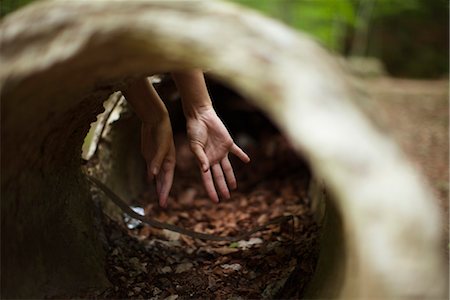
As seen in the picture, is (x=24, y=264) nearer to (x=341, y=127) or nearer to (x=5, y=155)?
(x=5, y=155)

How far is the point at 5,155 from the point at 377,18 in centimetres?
1040

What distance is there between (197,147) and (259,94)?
3.61 ft

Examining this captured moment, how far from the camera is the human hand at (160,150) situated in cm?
195

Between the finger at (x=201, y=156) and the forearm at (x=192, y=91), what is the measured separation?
0.51ft

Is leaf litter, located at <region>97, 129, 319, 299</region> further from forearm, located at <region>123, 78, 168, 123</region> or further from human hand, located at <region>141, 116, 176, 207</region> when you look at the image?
forearm, located at <region>123, 78, 168, 123</region>

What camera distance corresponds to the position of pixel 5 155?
125cm

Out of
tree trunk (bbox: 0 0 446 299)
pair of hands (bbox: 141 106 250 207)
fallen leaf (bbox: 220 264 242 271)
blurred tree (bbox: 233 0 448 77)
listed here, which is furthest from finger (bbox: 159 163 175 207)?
blurred tree (bbox: 233 0 448 77)

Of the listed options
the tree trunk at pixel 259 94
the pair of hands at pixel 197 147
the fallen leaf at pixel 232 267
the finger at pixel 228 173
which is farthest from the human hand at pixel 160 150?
the tree trunk at pixel 259 94

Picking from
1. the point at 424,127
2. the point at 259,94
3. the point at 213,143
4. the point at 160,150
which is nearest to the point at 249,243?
the point at 213,143

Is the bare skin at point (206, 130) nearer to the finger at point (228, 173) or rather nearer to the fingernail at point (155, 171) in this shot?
the finger at point (228, 173)

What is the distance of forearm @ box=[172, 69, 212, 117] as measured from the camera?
→ 204 centimetres

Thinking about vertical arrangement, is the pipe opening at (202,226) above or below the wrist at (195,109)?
below

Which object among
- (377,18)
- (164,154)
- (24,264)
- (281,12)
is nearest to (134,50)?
(24,264)

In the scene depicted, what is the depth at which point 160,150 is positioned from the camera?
194 centimetres
